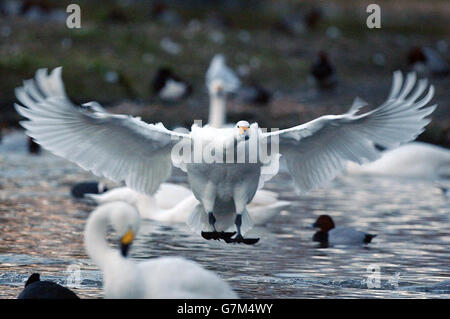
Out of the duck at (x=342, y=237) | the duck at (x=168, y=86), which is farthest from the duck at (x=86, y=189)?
the duck at (x=168, y=86)

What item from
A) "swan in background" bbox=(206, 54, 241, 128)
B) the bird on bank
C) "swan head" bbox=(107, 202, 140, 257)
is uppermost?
the bird on bank

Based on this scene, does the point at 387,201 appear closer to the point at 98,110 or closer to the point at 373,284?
the point at 373,284

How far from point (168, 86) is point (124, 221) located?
1617 centimetres

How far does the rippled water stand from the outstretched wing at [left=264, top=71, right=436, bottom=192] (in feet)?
3.17

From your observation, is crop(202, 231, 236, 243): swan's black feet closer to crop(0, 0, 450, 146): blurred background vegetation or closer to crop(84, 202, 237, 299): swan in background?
crop(84, 202, 237, 299): swan in background

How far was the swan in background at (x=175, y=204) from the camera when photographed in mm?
12695

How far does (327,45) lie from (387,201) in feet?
49.7

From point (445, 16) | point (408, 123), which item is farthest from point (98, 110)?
point (445, 16)

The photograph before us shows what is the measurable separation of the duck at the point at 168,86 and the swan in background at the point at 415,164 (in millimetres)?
6202

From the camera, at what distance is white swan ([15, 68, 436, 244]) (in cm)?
950

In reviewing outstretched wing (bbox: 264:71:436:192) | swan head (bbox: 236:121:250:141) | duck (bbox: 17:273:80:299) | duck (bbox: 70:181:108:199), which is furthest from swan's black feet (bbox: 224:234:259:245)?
duck (bbox: 70:181:108:199)

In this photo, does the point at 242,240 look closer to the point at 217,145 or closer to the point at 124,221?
the point at 217,145

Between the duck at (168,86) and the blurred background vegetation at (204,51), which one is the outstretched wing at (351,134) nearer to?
the blurred background vegetation at (204,51)

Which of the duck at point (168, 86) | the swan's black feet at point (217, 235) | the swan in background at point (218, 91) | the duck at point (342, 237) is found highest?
the duck at point (168, 86)
